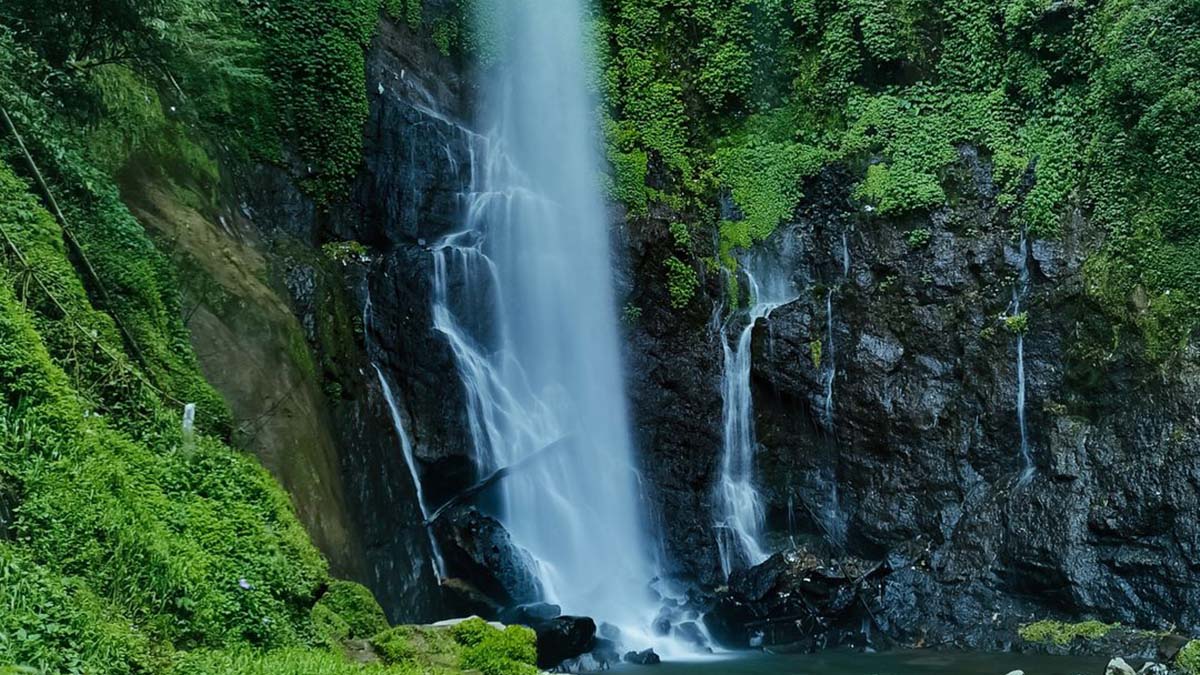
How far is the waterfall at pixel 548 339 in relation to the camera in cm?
1559

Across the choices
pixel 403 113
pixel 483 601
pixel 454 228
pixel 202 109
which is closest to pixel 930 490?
pixel 483 601

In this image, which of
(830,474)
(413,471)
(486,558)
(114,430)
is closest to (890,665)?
(830,474)

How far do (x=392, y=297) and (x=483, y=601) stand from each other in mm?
5338

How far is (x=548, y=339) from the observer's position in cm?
1741

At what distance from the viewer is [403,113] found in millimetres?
17812

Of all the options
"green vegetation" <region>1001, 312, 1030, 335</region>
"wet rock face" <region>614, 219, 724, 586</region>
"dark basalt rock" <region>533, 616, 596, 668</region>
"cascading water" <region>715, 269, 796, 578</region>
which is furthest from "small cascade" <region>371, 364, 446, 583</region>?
"green vegetation" <region>1001, 312, 1030, 335</region>

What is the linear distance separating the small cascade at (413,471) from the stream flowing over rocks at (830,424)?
112 mm

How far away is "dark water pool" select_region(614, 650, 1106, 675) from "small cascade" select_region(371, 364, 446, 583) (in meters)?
3.34

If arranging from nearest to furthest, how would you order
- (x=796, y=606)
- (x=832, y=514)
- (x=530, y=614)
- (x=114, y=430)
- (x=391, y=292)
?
(x=114, y=430)
(x=530, y=614)
(x=796, y=606)
(x=391, y=292)
(x=832, y=514)

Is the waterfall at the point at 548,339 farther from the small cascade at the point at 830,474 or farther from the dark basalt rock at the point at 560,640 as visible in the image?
the small cascade at the point at 830,474

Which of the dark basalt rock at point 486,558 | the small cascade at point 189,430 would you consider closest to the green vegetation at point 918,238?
the dark basalt rock at point 486,558

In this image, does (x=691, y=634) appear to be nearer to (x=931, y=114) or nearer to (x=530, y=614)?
(x=530, y=614)

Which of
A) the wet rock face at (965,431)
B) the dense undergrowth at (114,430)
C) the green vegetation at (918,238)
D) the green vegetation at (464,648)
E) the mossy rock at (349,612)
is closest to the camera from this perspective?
the dense undergrowth at (114,430)

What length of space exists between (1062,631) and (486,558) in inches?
351
